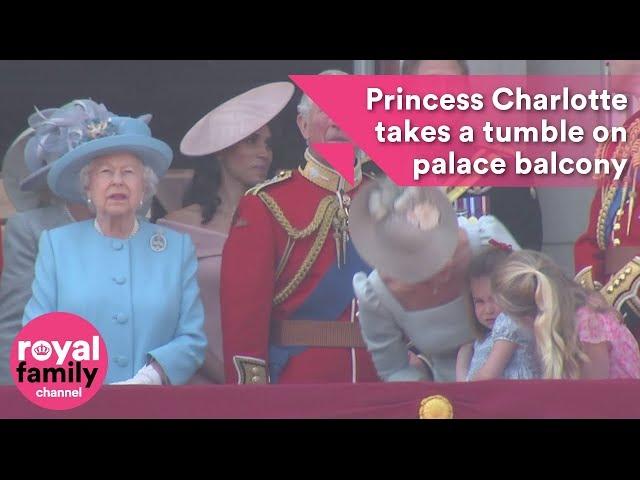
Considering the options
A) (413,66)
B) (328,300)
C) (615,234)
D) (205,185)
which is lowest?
(328,300)

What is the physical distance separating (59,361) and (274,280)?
0.85 meters

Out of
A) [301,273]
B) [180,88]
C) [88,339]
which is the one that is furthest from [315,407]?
[180,88]

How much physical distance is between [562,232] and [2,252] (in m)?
2.08

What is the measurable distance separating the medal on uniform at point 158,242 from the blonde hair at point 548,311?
1.23 metres

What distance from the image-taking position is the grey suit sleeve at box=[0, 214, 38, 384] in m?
6.14

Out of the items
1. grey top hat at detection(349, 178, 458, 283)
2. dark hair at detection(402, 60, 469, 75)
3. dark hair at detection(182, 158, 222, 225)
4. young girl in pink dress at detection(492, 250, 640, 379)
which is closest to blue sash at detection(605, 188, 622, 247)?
young girl in pink dress at detection(492, 250, 640, 379)

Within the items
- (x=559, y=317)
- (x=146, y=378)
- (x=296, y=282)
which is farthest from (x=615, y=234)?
(x=146, y=378)

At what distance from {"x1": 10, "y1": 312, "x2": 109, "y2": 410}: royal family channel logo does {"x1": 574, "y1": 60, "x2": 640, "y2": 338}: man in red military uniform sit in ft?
5.97

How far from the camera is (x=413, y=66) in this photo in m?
6.17

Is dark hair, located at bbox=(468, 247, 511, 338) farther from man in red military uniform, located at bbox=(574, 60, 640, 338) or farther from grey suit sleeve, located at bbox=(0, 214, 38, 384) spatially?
grey suit sleeve, located at bbox=(0, 214, 38, 384)

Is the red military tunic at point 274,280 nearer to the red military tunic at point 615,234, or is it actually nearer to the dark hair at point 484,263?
the dark hair at point 484,263

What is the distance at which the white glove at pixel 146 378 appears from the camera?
6.12 meters

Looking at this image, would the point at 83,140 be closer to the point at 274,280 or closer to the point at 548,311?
the point at 274,280

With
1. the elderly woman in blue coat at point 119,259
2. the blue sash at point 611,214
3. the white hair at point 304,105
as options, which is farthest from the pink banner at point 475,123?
the elderly woman in blue coat at point 119,259
